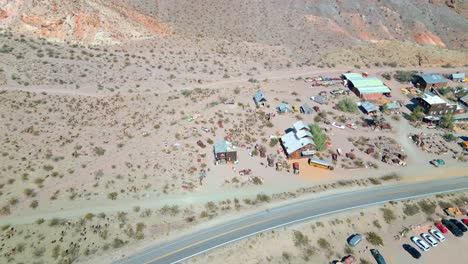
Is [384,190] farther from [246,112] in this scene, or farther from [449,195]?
[246,112]

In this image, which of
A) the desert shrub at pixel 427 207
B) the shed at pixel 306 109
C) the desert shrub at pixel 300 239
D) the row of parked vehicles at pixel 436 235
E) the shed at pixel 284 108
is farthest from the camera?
the shed at pixel 306 109

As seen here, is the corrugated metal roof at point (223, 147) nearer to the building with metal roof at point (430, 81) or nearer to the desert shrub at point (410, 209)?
the desert shrub at point (410, 209)

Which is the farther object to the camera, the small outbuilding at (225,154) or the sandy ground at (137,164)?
the small outbuilding at (225,154)

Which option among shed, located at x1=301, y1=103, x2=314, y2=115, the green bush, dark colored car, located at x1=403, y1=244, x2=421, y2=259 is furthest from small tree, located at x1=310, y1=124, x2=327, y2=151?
dark colored car, located at x1=403, y1=244, x2=421, y2=259

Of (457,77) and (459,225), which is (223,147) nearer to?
(459,225)

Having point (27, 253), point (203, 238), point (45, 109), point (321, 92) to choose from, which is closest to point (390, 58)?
point (321, 92)

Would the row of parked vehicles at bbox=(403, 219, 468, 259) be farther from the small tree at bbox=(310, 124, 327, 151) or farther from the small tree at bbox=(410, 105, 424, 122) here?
the small tree at bbox=(410, 105, 424, 122)

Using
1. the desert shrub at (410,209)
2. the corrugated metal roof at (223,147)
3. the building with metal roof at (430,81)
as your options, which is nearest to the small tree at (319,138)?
the corrugated metal roof at (223,147)
